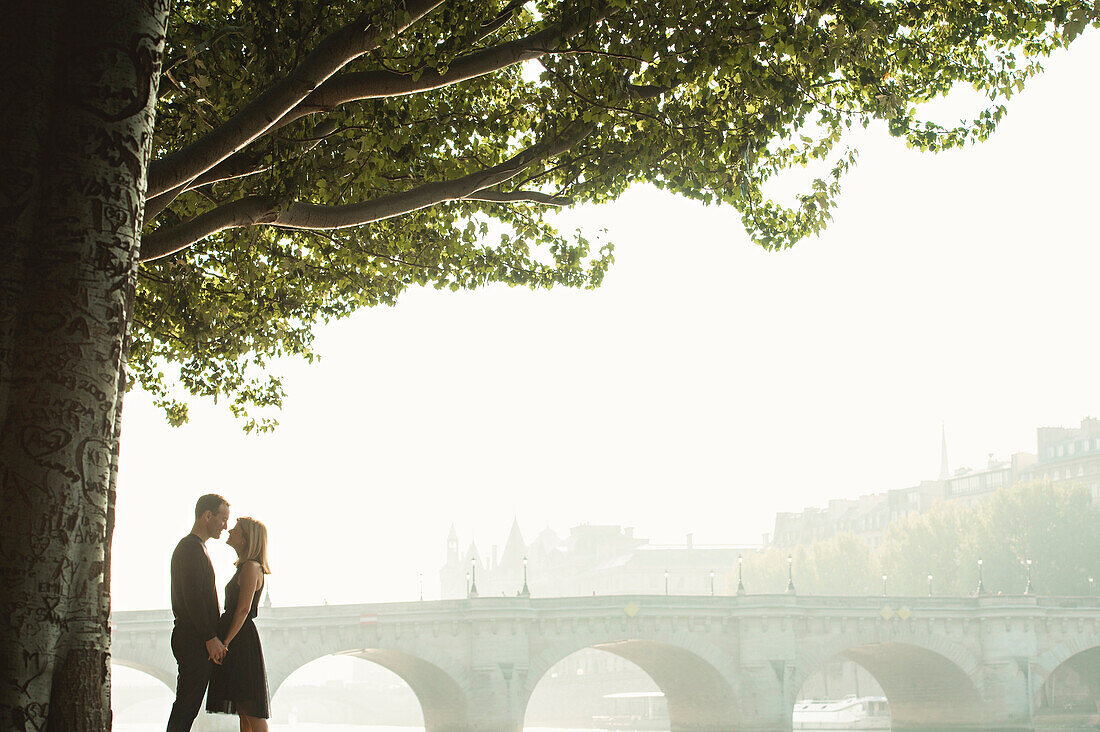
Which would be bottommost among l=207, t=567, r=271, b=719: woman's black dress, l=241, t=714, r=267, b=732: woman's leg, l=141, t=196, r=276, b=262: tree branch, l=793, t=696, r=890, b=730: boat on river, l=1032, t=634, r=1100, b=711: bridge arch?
l=793, t=696, r=890, b=730: boat on river

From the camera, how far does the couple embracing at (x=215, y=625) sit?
6660 millimetres

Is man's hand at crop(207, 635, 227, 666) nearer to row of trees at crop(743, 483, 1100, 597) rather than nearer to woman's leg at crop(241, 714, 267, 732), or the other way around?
woman's leg at crop(241, 714, 267, 732)

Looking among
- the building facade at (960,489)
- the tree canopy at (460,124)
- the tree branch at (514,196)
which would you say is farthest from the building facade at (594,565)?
the tree branch at (514,196)

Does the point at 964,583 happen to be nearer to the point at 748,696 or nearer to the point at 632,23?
the point at 748,696

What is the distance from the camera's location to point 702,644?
4456cm

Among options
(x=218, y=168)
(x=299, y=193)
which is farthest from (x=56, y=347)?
(x=299, y=193)

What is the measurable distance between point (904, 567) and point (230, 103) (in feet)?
200

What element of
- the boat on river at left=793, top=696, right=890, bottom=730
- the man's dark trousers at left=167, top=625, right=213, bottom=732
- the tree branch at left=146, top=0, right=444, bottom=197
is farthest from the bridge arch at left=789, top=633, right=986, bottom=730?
the tree branch at left=146, top=0, right=444, bottom=197

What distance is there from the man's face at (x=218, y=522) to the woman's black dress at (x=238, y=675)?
0.25 metres

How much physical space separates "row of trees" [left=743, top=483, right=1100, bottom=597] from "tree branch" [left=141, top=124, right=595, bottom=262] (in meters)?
56.0

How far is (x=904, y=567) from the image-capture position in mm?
64750

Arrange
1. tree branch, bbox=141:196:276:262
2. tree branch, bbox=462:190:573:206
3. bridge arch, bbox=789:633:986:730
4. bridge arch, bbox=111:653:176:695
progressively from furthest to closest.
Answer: bridge arch, bbox=789:633:986:730 < bridge arch, bbox=111:653:176:695 < tree branch, bbox=462:190:573:206 < tree branch, bbox=141:196:276:262

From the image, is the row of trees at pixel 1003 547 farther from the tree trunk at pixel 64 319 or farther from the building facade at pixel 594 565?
the tree trunk at pixel 64 319

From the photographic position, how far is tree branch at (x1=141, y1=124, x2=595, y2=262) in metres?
8.43
